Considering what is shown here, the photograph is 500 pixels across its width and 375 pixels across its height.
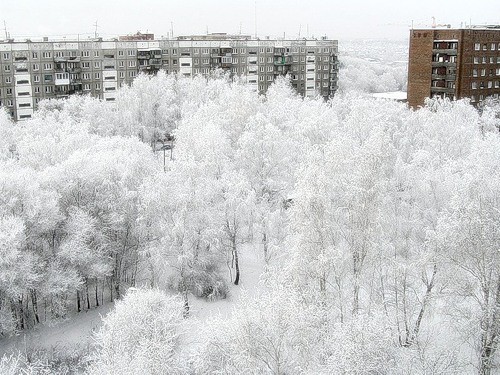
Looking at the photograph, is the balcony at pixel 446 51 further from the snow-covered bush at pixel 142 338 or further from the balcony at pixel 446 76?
the snow-covered bush at pixel 142 338

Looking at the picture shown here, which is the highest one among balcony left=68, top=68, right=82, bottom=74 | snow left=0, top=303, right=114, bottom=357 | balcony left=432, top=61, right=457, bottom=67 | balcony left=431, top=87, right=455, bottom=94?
balcony left=432, top=61, right=457, bottom=67

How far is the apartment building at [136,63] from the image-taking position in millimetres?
75688

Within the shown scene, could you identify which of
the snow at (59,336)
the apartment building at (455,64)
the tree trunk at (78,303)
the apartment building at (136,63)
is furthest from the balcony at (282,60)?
the snow at (59,336)

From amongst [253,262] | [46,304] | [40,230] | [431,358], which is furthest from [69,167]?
[431,358]

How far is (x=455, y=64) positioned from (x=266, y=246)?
45.1m

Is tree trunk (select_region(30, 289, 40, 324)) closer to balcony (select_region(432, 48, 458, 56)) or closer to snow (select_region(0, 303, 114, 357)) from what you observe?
snow (select_region(0, 303, 114, 357))

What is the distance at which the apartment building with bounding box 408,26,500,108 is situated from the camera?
69.6 meters

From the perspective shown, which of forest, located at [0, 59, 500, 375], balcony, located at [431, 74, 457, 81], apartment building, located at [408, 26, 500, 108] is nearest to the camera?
forest, located at [0, 59, 500, 375]

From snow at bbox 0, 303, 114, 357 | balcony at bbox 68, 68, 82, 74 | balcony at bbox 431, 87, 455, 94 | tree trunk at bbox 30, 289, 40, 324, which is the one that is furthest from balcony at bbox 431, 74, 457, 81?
tree trunk at bbox 30, 289, 40, 324

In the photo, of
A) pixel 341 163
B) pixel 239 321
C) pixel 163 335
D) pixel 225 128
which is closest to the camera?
pixel 239 321

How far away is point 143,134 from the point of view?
62.6m

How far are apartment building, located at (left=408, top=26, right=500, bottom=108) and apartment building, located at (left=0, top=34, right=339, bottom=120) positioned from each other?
2648cm

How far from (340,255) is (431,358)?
19.0 feet

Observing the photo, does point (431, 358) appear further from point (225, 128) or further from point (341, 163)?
point (225, 128)
